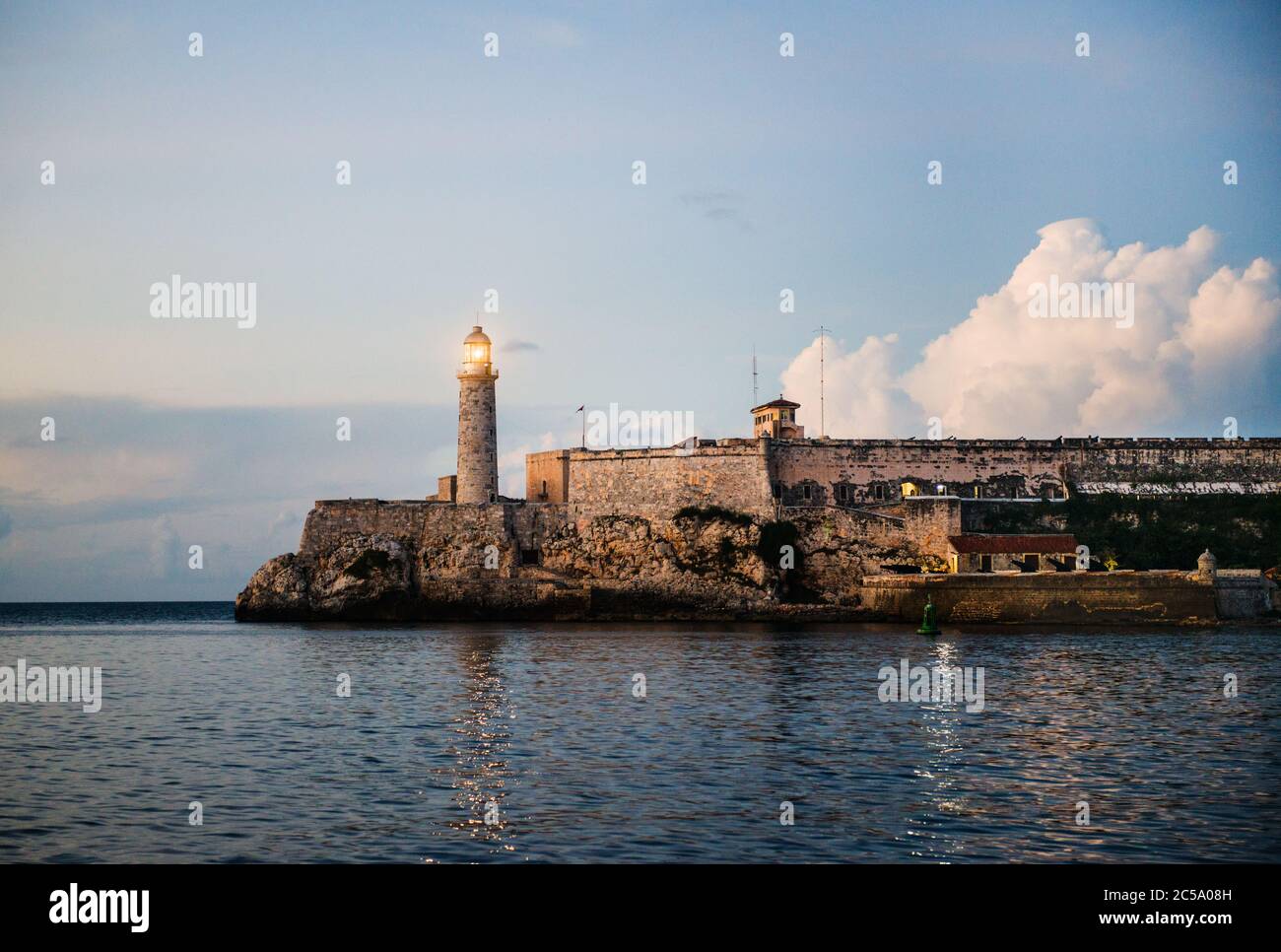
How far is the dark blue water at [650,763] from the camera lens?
12852 millimetres

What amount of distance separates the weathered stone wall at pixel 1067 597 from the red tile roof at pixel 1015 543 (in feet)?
8.69

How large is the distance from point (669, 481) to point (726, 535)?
4522mm

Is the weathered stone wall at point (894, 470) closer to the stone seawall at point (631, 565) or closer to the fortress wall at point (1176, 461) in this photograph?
the fortress wall at point (1176, 461)

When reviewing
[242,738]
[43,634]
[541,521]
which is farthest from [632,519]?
[242,738]

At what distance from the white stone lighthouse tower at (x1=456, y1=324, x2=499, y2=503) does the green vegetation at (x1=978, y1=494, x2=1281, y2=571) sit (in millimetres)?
24194

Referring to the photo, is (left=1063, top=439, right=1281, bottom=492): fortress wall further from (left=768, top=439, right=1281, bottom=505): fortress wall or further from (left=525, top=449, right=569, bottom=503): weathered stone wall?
(left=525, top=449, right=569, bottom=503): weathered stone wall

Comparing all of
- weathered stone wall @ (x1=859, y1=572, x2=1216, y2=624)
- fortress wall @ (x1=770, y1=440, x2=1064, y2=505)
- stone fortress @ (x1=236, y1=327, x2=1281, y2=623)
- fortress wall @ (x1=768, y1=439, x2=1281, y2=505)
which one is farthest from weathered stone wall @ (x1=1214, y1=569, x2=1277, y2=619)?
fortress wall @ (x1=770, y1=440, x2=1064, y2=505)

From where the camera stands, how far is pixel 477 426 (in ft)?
187

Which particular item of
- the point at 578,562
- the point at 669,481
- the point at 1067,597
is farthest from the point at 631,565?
the point at 1067,597

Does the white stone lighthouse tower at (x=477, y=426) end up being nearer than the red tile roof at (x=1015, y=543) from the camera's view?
No

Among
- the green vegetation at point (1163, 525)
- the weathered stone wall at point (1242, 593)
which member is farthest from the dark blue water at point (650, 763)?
the green vegetation at point (1163, 525)
